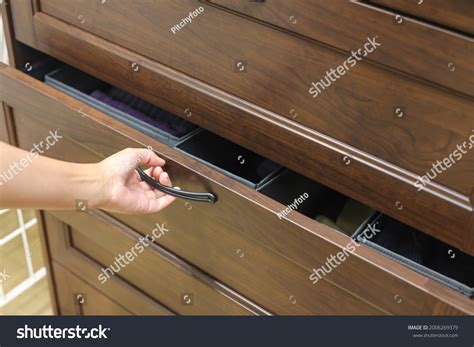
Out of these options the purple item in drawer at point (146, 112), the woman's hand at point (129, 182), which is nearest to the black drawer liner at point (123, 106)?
the purple item in drawer at point (146, 112)

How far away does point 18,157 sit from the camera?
711 millimetres

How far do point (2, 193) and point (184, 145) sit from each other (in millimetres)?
248

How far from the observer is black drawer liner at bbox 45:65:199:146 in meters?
0.86

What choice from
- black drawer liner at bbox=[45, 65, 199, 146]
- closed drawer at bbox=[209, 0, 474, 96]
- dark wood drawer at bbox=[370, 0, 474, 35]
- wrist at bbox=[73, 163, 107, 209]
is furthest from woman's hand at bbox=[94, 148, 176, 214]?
dark wood drawer at bbox=[370, 0, 474, 35]

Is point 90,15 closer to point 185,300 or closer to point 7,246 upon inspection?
point 185,300

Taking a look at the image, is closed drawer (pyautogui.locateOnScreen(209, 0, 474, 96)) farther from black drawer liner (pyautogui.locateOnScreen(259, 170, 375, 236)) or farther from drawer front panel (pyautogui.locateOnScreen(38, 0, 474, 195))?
black drawer liner (pyautogui.locateOnScreen(259, 170, 375, 236))

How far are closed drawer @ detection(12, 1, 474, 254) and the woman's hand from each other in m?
0.09

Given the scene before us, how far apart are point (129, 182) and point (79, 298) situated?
36cm

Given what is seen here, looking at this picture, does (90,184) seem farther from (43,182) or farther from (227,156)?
(227,156)

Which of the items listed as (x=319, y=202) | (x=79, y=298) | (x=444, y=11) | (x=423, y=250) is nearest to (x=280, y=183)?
(x=319, y=202)

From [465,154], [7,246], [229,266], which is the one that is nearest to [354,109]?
[465,154]

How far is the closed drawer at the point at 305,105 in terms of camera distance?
0.60m

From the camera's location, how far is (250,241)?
70 cm

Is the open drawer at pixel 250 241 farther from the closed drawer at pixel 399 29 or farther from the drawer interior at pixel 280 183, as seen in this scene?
the closed drawer at pixel 399 29
